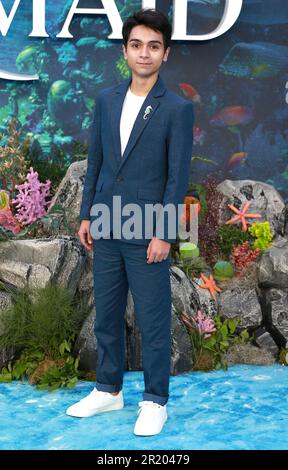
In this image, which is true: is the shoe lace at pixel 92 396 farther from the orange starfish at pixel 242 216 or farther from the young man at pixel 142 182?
the orange starfish at pixel 242 216

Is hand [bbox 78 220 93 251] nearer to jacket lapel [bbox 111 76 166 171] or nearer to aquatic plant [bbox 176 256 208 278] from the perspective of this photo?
jacket lapel [bbox 111 76 166 171]

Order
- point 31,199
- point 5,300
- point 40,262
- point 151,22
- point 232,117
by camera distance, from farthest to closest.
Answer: point 232,117 → point 31,199 → point 40,262 → point 5,300 → point 151,22

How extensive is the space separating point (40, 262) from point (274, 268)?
1.86m

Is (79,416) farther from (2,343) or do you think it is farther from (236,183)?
(236,183)

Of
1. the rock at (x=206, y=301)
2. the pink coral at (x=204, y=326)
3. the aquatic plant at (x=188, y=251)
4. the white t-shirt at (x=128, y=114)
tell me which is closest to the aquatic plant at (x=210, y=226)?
the aquatic plant at (x=188, y=251)

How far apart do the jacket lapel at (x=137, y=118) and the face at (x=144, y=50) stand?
0.35 feet

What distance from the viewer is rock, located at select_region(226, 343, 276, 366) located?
559 cm

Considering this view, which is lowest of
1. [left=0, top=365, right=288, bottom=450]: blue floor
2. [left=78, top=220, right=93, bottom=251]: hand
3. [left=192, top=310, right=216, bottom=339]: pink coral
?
[left=0, top=365, right=288, bottom=450]: blue floor

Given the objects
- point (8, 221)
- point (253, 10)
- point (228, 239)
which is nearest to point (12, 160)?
point (8, 221)

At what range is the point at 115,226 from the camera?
4129mm

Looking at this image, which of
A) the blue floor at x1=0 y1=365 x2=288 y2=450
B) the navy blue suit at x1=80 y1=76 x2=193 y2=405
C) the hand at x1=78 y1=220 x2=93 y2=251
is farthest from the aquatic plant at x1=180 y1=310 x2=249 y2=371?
the hand at x1=78 y1=220 x2=93 y2=251

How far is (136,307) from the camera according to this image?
415 centimetres

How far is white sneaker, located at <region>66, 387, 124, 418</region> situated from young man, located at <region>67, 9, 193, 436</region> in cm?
28

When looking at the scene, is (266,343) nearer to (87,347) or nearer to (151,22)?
(87,347)
